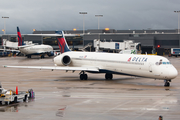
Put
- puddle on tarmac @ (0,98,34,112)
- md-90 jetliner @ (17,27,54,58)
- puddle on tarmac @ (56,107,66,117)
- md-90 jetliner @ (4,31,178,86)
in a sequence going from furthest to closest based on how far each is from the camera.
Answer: md-90 jetliner @ (17,27,54,58) → md-90 jetliner @ (4,31,178,86) → puddle on tarmac @ (0,98,34,112) → puddle on tarmac @ (56,107,66,117)

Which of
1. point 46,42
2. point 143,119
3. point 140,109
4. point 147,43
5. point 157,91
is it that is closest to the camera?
point 143,119

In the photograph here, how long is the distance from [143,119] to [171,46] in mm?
95174

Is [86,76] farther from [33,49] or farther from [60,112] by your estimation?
[33,49]

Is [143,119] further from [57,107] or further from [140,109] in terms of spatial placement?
[57,107]

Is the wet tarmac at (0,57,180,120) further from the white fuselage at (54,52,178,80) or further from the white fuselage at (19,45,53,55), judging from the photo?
the white fuselage at (19,45,53,55)

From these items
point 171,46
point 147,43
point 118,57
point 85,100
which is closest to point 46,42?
point 147,43

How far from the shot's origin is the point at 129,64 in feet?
98.9

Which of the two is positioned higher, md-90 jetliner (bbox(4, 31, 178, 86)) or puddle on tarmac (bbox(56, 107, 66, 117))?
md-90 jetliner (bbox(4, 31, 178, 86))

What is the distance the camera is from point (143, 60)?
28.9 m

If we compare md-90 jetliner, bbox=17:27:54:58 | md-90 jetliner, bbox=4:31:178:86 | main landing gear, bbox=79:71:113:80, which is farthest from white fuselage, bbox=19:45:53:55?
main landing gear, bbox=79:71:113:80

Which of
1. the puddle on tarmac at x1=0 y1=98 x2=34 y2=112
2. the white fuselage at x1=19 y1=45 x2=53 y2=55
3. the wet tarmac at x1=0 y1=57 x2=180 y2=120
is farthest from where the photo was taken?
the white fuselage at x1=19 y1=45 x2=53 y2=55

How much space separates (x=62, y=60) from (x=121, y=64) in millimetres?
9676

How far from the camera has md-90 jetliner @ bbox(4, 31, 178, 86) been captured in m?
27.4

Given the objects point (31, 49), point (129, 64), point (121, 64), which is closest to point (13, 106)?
point (129, 64)
